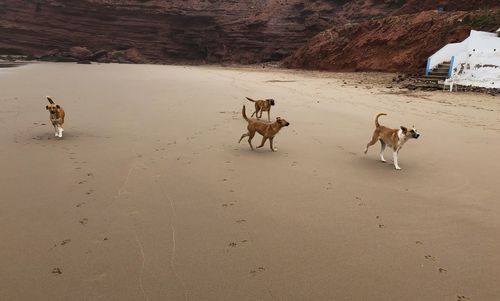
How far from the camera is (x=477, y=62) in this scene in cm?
1741

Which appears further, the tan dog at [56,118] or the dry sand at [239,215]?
the tan dog at [56,118]

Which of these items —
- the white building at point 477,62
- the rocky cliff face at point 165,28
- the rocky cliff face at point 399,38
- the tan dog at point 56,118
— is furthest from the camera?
the rocky cliff face at point 165,28

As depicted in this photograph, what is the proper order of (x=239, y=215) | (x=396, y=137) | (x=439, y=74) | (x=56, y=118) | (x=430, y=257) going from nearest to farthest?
(x=430, y=257) → (x=239, y=215) → (x=396, y=137) → (x=56, y=118) → (x=439, y=74)

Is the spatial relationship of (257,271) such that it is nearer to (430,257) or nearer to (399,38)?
(430,257)

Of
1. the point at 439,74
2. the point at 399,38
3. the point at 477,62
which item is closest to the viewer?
the point at 477,62

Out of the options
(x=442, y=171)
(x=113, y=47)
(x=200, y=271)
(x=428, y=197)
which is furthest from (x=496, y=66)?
(x=113, y=47)

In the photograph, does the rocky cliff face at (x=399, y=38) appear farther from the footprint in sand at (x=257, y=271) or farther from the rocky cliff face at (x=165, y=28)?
the footprint in sand at (x=257, y=271)

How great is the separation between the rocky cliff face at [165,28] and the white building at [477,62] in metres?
30.1

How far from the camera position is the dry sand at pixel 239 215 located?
3152 millimetres

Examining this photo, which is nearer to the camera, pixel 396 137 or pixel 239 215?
pixel 239 215

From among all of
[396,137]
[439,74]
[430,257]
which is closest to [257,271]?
[430,257]

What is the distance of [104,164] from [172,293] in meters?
3.51

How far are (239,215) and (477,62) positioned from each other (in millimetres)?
16999

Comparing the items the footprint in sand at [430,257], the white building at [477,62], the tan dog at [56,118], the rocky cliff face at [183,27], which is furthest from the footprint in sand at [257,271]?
the rocky cliff face at [183,27]
